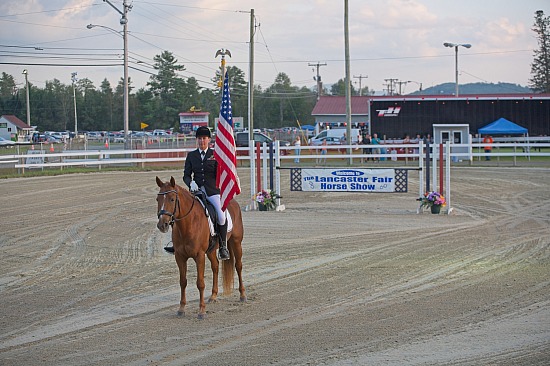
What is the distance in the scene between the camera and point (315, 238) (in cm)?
1504

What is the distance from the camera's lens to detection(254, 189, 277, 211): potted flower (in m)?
19.7

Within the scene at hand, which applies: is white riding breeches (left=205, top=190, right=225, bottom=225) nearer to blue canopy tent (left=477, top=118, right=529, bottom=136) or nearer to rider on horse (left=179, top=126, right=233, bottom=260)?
rider on horse (left=179, top=126, right=233, bottom=260)

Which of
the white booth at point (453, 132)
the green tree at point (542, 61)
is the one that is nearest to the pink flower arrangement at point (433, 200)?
the white booth at point (453, 132)

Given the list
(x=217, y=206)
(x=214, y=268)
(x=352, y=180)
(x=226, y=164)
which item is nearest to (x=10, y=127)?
(x=352, y=180)

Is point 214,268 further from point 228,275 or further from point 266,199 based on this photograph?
point 266,199

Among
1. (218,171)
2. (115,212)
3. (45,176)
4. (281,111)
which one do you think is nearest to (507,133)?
→ (45,176)

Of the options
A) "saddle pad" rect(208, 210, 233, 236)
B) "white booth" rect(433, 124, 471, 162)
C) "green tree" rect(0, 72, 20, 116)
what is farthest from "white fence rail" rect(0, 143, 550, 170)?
"green tree" rect(0, 72, 20, 116)

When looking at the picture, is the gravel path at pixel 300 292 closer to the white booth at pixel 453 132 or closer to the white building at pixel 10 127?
the white booth at pixel 453 132

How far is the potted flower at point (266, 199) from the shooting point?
19672 millimetres

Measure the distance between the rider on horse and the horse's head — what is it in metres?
1.02

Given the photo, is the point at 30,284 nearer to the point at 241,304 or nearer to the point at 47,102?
the point at 241,304

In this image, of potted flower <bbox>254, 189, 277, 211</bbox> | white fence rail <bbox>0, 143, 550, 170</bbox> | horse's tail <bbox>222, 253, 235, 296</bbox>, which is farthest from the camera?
white fence rail <bbox>0, 143, 550, 170</bbox>

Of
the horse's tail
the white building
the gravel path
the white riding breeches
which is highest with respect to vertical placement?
the white building

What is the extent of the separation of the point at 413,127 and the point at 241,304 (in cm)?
3925
